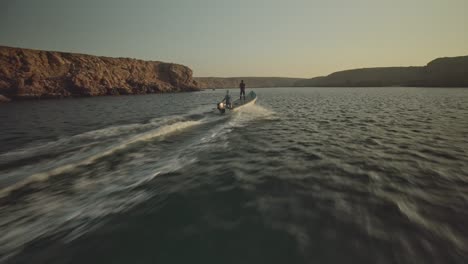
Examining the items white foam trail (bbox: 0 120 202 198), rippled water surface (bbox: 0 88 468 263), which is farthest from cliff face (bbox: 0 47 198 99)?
rippled water surface (bbox: 0 88 468 263)

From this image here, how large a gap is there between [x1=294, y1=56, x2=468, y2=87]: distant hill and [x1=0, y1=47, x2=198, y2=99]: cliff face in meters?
112

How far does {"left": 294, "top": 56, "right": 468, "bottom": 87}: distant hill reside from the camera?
75.1m

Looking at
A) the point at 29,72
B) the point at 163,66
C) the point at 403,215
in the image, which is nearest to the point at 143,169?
the point at 403,215

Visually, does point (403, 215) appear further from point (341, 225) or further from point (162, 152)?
point (162, 152)

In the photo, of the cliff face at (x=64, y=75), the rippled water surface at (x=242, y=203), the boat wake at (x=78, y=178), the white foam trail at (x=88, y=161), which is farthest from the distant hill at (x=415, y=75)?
the cliff face at (x=64, y=75)

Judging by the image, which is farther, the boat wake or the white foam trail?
the white foam trail

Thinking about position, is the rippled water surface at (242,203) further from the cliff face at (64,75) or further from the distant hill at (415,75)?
the distant hill at (415,75)

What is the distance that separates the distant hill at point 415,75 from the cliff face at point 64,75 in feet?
368

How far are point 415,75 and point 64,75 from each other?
194 metres

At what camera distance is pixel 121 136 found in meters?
10.9

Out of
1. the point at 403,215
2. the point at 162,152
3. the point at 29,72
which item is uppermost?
the point at 29,72

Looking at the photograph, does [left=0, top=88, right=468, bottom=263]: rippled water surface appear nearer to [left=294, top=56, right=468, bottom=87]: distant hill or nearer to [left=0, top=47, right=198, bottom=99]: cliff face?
Answer: [left=0, top=47, right=198, bottom=99]: cliff face

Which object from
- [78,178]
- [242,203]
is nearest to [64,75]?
[78,178]

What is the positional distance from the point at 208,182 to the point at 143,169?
275 centimetres
